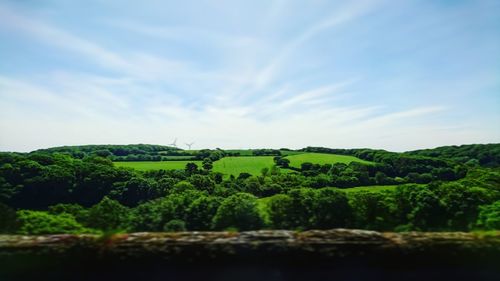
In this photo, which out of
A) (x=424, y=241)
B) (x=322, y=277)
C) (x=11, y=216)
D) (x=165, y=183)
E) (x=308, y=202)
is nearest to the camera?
(x=322, y=277)

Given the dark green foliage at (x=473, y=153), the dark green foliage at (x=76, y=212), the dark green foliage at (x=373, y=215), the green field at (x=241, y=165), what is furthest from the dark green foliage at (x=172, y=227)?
the dark green foliage at (x=473, y=153)

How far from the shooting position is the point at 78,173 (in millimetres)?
60406

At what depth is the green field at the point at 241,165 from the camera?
255ft

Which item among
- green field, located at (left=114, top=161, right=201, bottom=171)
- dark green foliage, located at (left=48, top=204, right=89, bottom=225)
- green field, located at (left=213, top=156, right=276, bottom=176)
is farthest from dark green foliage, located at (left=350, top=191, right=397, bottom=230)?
green field, located at (left=114, top=161, right=201, bottom=171)

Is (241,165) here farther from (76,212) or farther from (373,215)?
(373,215)

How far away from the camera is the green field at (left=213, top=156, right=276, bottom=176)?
255 ft

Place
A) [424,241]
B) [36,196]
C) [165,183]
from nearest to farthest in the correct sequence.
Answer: [424,241]
[36,196]
[165,183]

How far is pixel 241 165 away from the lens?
84.1 meters

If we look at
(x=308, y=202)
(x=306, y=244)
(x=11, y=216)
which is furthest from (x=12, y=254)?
(x=308, y=202)

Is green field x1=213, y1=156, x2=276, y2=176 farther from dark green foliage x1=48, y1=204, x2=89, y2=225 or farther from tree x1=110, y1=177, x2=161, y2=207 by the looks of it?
dark green foliage x1=48, y1=204, x2=89, y2=225

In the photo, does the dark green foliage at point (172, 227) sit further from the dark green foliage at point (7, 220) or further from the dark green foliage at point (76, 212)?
the dark green foliage at point (7, 220)

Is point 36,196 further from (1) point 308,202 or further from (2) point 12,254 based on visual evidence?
(2) point 12,254

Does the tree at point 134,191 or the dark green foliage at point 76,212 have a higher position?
the dark green foliage at point 76,212

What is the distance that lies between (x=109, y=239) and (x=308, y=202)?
14272 millimetres
